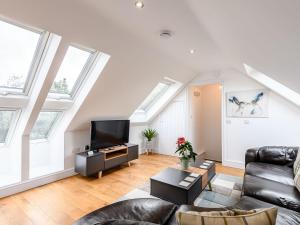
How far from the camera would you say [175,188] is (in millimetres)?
2186

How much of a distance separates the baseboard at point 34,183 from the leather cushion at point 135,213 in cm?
232

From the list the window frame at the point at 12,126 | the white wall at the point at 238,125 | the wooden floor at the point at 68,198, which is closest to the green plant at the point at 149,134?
the white wall at the point at 238,125

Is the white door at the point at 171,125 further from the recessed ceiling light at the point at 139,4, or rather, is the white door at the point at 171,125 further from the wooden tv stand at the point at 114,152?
the recessed ceiling light at the point at 139,4

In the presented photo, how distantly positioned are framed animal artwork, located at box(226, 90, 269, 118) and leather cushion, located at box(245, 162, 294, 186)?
1.42 meters

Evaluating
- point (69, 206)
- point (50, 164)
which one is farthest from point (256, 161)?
point (50, 164)

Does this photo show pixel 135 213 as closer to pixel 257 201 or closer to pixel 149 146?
pixel 257 201

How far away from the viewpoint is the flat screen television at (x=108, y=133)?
3.66m

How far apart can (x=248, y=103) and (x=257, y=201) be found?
2831mm

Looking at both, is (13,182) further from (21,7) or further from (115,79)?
(21,7)

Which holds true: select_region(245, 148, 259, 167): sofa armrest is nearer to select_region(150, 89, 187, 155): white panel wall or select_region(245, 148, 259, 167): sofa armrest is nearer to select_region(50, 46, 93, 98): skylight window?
select_region(150, 89, 187, 155): white panel wall

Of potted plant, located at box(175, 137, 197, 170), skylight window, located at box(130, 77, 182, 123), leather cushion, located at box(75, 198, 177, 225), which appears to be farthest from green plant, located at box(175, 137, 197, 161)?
skylight window, located at box(130, 77, 182, 123)

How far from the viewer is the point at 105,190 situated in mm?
2975

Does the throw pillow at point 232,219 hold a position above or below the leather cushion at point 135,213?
above

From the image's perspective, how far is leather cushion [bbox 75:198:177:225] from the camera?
1302 mm
